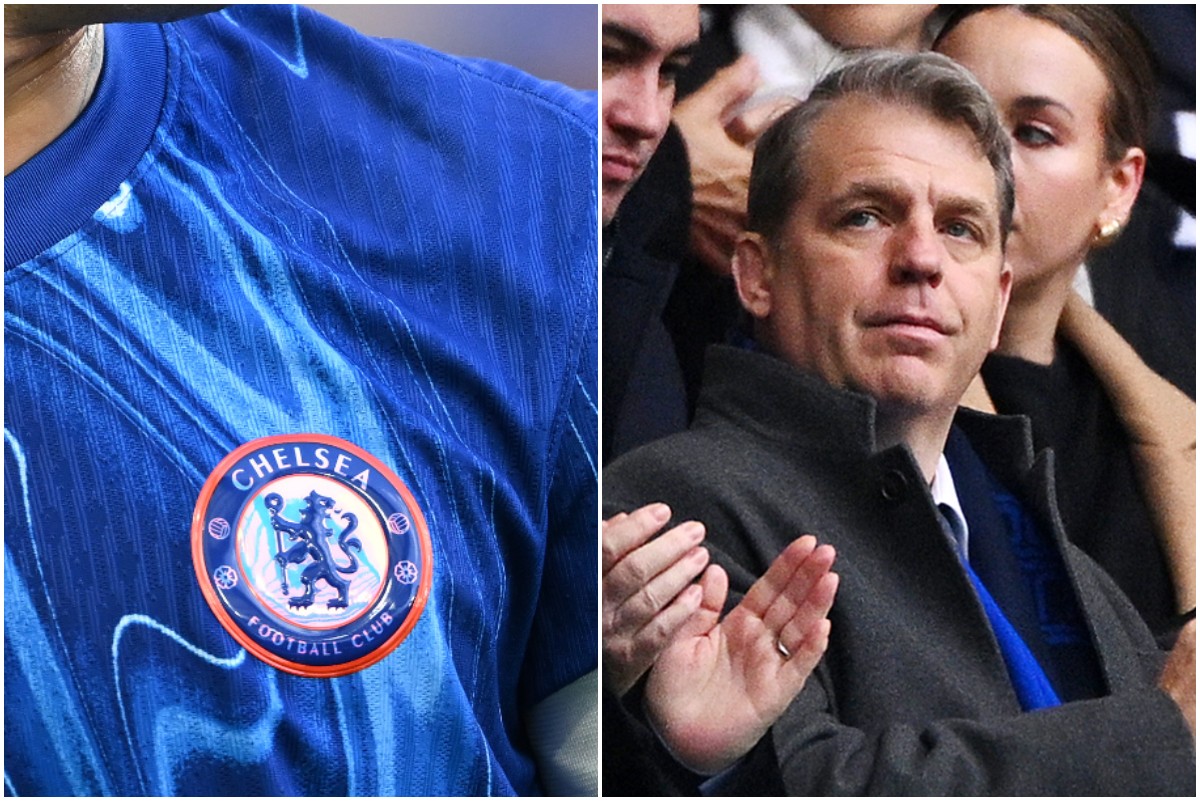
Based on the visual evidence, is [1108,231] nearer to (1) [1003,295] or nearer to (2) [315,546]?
(1) [1003,295]

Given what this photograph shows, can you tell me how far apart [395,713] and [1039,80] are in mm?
1046

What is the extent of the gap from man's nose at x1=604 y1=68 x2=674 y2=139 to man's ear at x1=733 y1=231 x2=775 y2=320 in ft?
0.55

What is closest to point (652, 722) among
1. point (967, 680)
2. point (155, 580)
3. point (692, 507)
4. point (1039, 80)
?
point (692, 507)

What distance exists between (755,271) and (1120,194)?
1.49 ft

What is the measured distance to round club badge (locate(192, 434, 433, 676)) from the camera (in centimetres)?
154

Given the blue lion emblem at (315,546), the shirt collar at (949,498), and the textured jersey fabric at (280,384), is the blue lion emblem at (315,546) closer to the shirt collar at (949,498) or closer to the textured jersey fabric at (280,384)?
the textured jersey fabric at (280,384)

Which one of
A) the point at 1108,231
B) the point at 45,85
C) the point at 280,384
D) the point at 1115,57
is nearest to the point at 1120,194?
the point at 1108,231

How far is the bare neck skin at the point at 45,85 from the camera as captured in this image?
1.49 meters

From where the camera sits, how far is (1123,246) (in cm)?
177

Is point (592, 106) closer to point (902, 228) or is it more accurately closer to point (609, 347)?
point (609, 347)

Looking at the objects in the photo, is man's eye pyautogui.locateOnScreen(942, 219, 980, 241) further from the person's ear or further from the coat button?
the coat button

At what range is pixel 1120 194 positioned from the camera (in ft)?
5.81

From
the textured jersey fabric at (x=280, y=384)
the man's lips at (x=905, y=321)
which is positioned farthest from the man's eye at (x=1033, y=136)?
the textured jersey fabric at (x=280, y=384)

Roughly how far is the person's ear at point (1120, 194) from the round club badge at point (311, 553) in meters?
0.89
